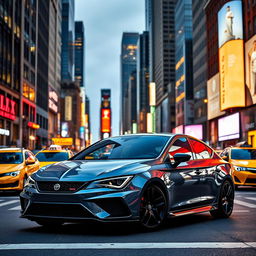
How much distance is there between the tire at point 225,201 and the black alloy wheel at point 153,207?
77.2 inches

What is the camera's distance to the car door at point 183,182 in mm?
7742

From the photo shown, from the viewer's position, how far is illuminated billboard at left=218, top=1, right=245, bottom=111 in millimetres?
62188

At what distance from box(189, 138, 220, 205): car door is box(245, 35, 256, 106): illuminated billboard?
166 ft

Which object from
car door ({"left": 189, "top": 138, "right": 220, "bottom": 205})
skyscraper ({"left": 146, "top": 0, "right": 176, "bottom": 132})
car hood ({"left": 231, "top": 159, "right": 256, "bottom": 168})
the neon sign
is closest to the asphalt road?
car door ({"left": 189, "top": 138, "right": 220, "bottom": 205})

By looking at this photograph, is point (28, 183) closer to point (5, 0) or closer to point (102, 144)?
point (102, 144)

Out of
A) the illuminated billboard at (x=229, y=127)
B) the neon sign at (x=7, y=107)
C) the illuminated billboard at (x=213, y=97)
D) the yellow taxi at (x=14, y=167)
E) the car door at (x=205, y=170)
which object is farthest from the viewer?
the illuminated billboard at (x=213, y=97)

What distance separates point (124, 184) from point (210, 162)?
2.61 metres

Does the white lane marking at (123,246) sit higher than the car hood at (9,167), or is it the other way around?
the car hood at (9,167)

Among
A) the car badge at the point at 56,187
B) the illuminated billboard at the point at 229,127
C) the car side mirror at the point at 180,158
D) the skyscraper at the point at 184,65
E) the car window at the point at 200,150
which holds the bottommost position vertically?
the car badge at the point at 56,187

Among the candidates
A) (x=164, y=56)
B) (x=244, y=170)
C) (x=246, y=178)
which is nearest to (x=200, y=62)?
(x=244, y=170)

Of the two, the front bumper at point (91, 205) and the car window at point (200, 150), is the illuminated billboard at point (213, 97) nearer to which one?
the car window at point (200, 150)

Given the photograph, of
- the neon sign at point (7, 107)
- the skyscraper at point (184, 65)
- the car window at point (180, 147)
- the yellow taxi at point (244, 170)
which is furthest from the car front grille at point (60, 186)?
the skyscraper at point (184, 65)

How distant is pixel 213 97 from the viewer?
76062 mm

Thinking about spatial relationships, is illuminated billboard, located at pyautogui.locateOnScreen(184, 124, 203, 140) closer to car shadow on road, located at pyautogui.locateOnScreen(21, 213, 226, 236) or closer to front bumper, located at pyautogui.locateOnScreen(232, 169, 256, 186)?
front bumper, located at pyautogui.locateOnScreen(232, 169, 256, 186)
